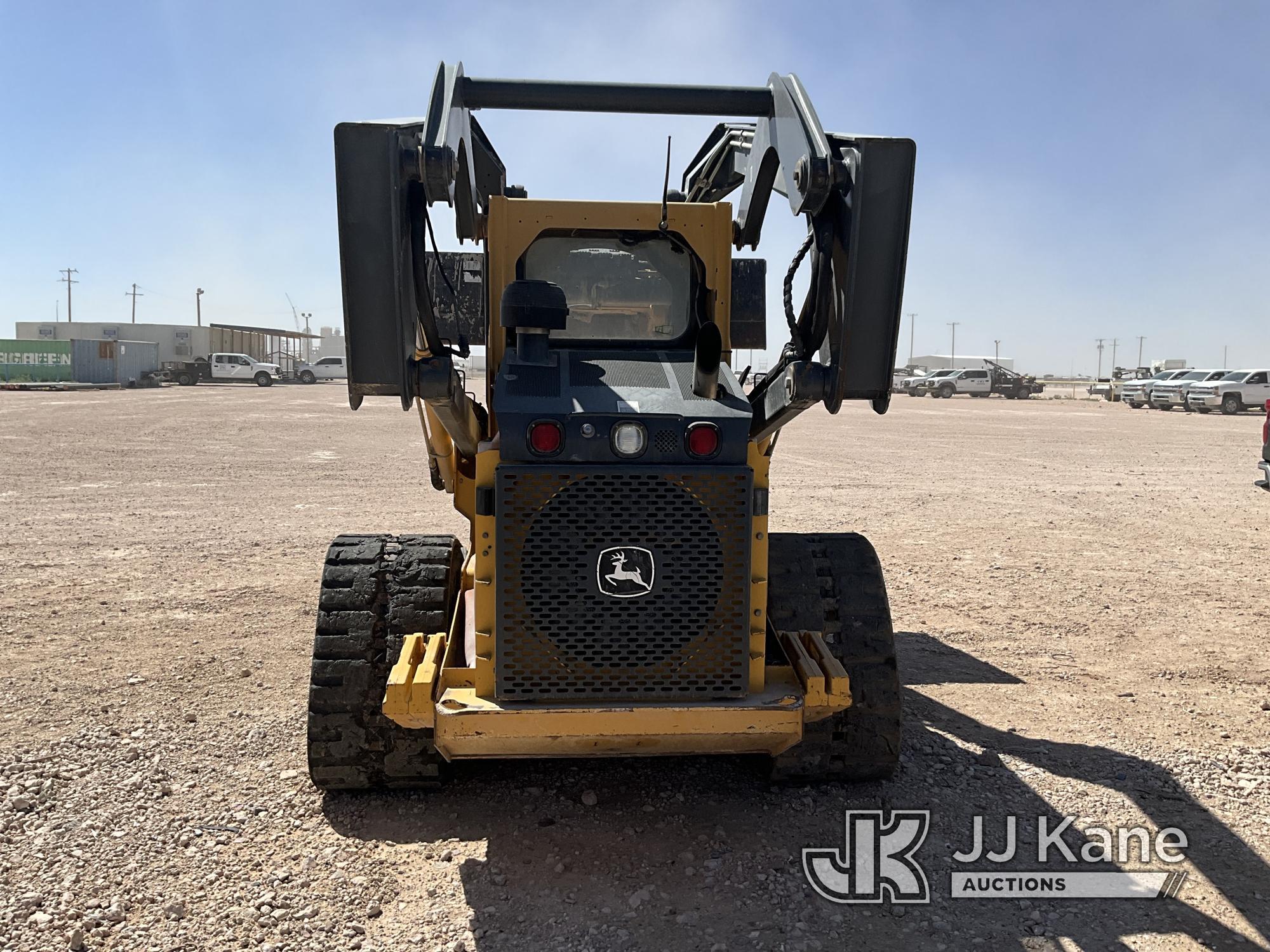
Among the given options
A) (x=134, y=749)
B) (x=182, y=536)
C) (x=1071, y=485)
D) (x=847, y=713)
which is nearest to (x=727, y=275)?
(x=847, y=713)

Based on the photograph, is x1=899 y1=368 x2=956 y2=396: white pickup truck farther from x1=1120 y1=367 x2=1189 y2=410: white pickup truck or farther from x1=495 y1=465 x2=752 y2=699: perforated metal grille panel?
x1=495 y1=465 x2=752 y2=699: perforated metal grille panel

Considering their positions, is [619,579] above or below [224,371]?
below

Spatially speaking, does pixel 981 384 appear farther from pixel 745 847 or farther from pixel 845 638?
pixel 745 847

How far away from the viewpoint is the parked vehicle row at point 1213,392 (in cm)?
3503

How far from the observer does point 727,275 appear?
4.47 meters

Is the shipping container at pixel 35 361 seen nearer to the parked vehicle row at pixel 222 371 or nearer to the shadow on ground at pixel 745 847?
the parked vehicle row at pixel 222 371

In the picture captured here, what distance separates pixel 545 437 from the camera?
11.7 feet

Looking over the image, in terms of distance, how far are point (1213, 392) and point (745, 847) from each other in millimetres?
37660

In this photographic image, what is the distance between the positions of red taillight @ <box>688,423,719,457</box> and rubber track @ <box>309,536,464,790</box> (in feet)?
5.13

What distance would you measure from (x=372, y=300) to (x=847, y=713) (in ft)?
8.78

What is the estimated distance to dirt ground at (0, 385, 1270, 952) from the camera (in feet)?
11.2

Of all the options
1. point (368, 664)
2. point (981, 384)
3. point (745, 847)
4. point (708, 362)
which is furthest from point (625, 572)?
point (981, 384)

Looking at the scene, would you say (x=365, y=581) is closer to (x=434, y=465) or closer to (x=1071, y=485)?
(x=434, y=465)

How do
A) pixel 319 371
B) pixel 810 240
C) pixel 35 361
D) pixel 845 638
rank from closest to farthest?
pixel 810 240 → pixel 845 638 → pixel 35 361 → pixel 319 371
